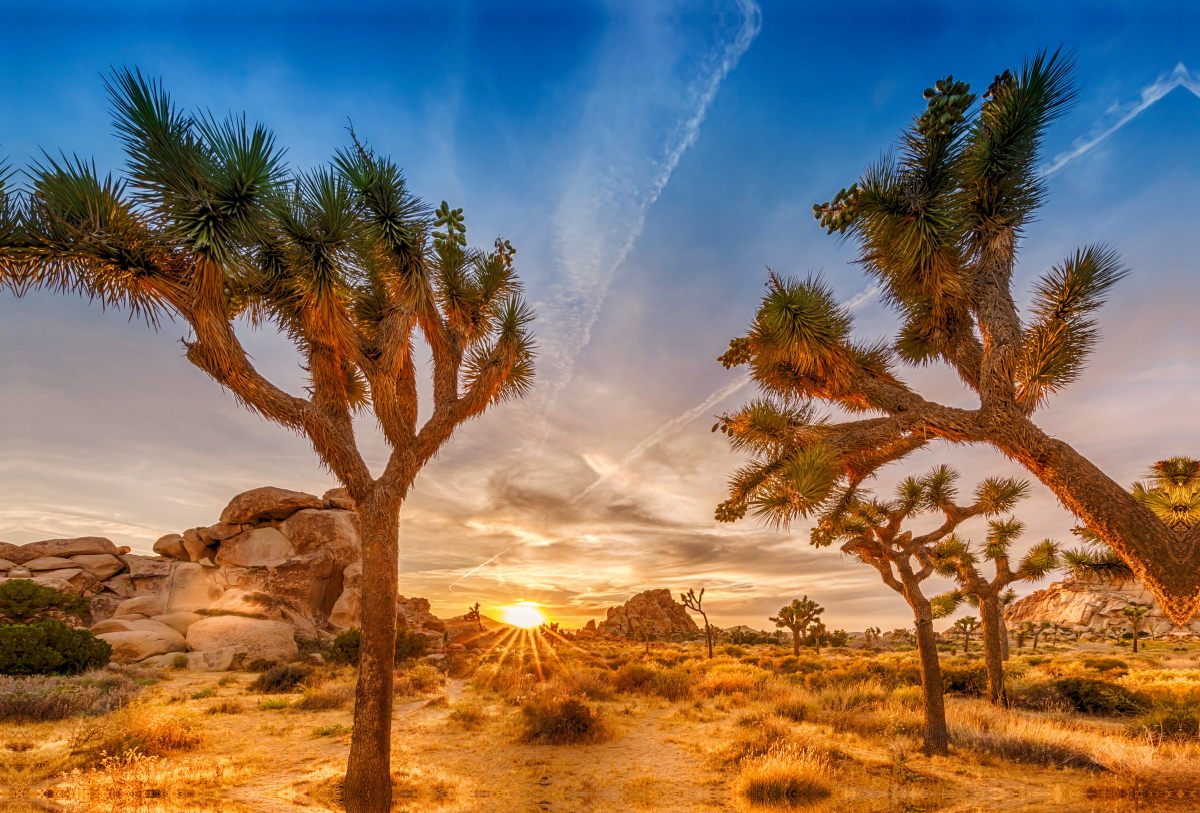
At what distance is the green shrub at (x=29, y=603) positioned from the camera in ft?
68.2

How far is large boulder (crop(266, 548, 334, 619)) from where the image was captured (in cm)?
2950

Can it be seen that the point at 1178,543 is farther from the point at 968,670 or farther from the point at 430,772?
the point at 968,670

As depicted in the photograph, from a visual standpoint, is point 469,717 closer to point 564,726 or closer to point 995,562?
point 564,726

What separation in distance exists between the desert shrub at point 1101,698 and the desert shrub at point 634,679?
1179cm

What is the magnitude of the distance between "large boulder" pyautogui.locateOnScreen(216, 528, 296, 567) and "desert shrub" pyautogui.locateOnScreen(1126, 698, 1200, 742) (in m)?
35.8

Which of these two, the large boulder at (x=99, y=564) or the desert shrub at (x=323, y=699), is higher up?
the large boulder at (x=99, y=564)

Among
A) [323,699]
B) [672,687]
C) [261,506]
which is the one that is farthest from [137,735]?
[261,506]

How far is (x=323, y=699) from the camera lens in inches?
526

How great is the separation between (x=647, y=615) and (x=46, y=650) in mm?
70572

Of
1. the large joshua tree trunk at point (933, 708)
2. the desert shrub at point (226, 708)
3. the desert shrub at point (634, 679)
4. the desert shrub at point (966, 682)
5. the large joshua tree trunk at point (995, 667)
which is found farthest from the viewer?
the desert shrub at point (634, 679)

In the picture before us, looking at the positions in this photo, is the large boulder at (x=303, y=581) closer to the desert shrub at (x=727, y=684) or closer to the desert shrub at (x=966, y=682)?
→ the desert shrub at (x=727, y=684)

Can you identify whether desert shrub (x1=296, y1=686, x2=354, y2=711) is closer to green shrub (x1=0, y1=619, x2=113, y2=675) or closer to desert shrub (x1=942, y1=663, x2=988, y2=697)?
green shrub (x1=0, y1=619, x2=113, y2=675)

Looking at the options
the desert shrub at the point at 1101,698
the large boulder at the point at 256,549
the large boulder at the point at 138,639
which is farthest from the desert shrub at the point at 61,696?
the desert shrub at the point at 1101,698

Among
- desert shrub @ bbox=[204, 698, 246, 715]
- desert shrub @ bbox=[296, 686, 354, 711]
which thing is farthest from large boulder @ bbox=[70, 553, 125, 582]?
desert shrub @ bbox=[296, 686, 354, 711]
